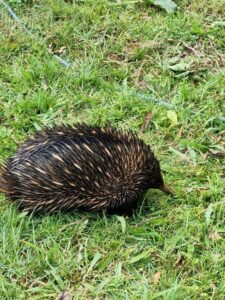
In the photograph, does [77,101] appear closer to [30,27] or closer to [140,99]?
[140,99]

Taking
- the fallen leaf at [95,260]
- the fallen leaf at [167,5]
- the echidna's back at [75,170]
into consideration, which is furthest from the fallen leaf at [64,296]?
the fallen leaf at [167,5]

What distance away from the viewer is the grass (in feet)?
9.83

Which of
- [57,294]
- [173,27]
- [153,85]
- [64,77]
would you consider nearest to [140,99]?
[153,85]

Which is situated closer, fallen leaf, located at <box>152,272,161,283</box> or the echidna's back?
fallen leaf, located at <box>152,272,161,283</box>

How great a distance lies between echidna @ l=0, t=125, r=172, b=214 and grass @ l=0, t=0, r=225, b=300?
0.09 metres

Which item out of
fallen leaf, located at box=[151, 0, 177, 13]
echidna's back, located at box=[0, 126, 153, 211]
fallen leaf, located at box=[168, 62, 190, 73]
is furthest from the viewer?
fallen leaf, located at box=[151, 0, 177, 13]

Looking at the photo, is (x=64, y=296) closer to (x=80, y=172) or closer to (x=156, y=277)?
(x=156, y=277)

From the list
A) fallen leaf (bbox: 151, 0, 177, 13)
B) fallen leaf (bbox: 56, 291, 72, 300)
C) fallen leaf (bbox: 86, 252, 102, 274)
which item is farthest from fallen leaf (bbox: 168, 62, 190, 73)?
fallen leaf (bbox: 56, 291, 72, 300)

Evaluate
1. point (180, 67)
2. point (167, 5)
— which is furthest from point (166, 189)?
point (167, 5)

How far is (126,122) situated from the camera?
3975 millimetres

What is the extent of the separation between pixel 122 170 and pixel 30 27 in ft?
6.31

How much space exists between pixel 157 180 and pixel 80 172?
42cm

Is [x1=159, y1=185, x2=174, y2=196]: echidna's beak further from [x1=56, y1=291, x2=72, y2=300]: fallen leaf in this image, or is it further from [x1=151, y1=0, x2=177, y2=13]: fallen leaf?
[x1=151, y1=0, x2=177, y2=13]: fallen leaf

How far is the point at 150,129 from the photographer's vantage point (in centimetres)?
395
